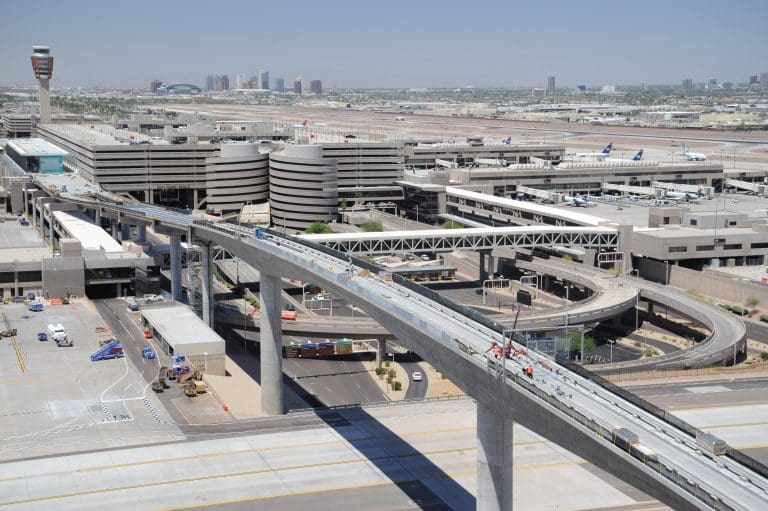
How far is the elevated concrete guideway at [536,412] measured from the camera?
33.4 m

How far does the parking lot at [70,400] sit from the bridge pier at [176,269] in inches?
432

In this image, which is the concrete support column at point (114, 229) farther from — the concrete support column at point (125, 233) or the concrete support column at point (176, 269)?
the concrete support column at point (176, 269)

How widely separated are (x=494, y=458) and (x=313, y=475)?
17.2m

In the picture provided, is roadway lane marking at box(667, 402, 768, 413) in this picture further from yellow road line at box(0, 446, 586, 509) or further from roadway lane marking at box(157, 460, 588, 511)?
roadway lane marking at box(157, 460, 588, 511)

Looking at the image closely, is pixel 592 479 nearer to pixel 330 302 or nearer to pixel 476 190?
pixel 330 302

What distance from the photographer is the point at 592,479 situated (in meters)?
57.7

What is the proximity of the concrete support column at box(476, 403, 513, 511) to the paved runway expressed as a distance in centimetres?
996

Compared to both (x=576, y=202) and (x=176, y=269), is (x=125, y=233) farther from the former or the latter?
(x=576, y=202)

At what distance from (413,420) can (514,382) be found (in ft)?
89.4

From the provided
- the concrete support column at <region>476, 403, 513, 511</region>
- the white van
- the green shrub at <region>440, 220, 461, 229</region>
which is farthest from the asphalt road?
the green shrub at <region>440, 220, 461, 229</region>

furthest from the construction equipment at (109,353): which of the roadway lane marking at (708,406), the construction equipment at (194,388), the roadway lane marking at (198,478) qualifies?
the roadway lane marking at (708,406)

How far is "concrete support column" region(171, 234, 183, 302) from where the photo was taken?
105 meters

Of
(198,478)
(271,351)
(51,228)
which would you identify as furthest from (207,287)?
(51,228)

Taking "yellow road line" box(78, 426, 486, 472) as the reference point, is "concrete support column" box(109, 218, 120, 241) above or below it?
above
